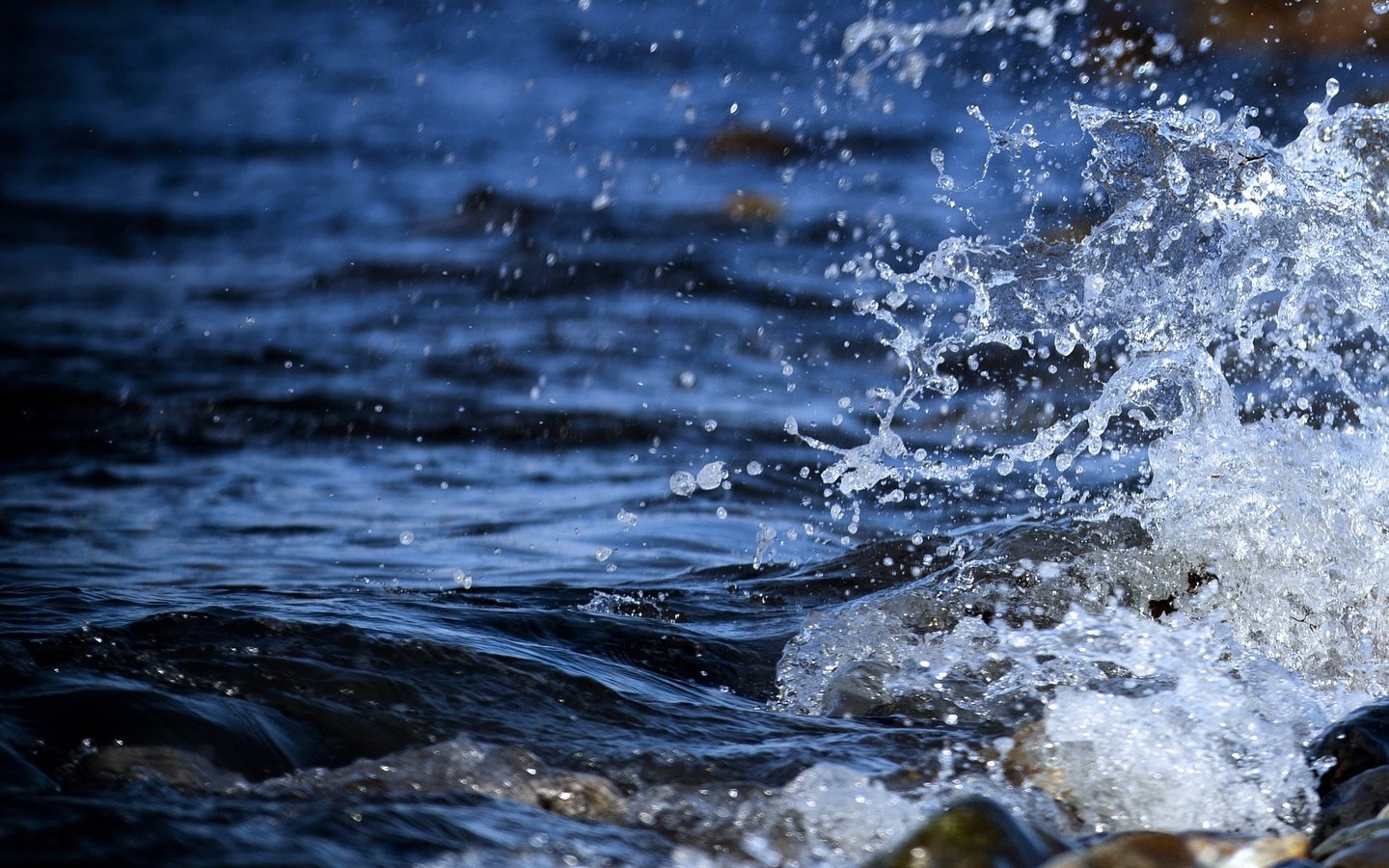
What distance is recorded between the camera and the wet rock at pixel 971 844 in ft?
5.71

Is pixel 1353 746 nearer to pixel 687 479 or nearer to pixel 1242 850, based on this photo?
pixel 1242 850

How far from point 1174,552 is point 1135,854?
5.43 ft

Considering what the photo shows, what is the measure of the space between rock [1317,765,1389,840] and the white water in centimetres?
4

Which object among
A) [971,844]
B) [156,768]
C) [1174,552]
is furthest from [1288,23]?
[156,768]

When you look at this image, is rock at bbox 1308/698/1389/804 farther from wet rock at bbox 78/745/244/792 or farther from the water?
wet rock at bbox 78/745/244/792

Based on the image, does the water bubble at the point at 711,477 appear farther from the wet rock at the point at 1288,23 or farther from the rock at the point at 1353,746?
the wet rock at the point at 1288,23

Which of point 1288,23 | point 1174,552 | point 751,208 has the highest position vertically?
point 1288,23

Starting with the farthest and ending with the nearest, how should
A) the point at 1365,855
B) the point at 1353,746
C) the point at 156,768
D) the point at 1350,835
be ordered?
the point at 1353,746 → the point at 156,768 → the point at 1350,835 → the point at 1365,855

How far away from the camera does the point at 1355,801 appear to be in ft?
7.13

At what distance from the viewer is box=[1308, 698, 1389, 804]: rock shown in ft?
7.48

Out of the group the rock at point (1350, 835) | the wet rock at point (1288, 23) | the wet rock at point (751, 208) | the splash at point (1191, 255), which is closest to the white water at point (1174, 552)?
the splash at point (1191, 255)

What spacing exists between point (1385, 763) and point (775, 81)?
894 cm

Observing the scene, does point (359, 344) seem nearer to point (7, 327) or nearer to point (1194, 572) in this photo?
point (7, 327)

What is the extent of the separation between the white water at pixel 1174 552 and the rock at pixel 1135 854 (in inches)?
14.4
